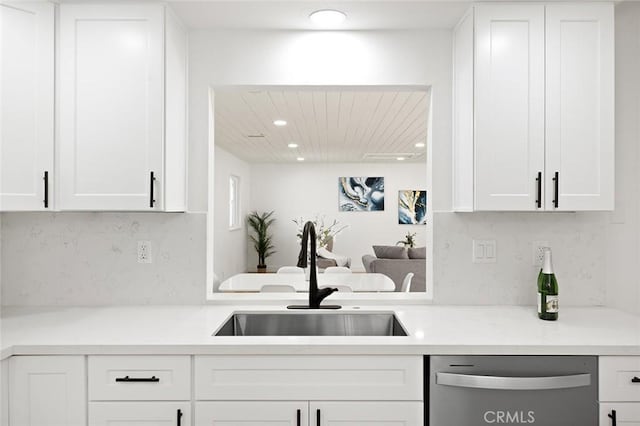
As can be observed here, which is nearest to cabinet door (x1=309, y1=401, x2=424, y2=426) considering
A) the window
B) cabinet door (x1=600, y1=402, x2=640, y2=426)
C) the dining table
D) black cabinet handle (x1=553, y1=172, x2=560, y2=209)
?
cabinet door (x1=600, y1=402, x2=640, y2=426)

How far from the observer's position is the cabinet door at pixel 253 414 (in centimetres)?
152

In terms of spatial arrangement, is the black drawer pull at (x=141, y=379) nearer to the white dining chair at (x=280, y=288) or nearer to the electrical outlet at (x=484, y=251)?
the electrical outlet at (x=484, y=251)

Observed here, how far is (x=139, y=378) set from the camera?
1.53 m

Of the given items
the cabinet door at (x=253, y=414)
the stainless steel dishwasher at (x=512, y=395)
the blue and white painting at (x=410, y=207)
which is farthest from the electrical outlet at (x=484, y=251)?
the blue and white painting at (x=410, y=207)

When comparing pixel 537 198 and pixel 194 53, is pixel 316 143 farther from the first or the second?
pixel 537 198

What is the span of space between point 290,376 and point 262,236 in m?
8.02

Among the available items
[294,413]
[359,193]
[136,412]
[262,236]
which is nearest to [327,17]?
[294,413]

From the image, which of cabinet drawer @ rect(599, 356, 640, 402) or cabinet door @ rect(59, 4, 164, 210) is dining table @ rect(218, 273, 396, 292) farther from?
cabinet drawer @ rect(599, 356, 640, 402)

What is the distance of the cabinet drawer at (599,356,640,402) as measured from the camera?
1533mm

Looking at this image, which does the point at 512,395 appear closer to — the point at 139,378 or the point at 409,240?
the point at 139,378

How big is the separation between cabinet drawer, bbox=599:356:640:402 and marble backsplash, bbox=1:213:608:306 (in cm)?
62

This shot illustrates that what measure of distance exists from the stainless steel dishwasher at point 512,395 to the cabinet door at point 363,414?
0.08m

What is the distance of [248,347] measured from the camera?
1.52 m

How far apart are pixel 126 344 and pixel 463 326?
48.7 inches
